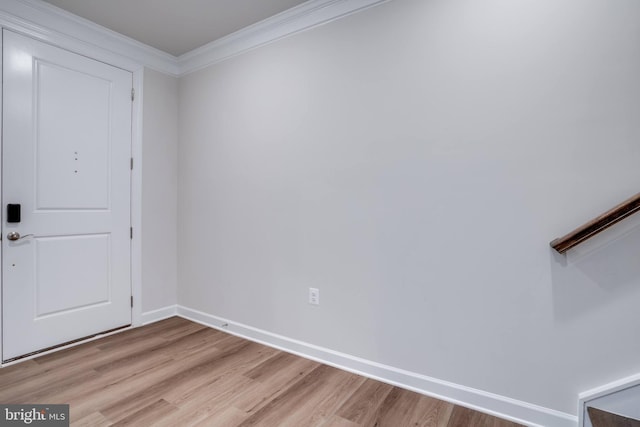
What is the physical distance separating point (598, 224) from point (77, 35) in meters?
3.62

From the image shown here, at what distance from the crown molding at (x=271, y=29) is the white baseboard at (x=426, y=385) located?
233 cm

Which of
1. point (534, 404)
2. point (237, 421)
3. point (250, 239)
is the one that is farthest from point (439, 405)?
point (250, 239)

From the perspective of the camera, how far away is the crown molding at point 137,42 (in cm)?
214

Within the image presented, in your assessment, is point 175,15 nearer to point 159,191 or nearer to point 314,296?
point 159,191

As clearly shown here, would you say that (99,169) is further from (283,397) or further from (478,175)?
(478,175)

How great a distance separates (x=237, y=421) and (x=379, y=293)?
3.48 feet

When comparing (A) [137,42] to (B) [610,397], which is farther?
(A) [137,42]

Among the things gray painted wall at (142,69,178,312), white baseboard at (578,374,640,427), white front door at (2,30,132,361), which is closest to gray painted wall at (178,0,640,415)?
white baseboard at (578,374,640,427)

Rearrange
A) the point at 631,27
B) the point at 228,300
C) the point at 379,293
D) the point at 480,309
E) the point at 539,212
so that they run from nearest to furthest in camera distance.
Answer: the point at 631,27 < the point at 539,212 < the point at 480,309 < the point at 379,293 < the point at 228,300

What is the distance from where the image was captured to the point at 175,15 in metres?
2.35

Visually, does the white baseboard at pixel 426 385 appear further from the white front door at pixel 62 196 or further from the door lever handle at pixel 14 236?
the door lever handle at pixel 14 236

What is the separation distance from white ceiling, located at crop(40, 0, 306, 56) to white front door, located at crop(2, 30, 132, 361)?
37 centimetres

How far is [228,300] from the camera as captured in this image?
278 cm

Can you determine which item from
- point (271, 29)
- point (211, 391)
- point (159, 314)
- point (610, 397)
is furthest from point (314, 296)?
point (271, 29)
